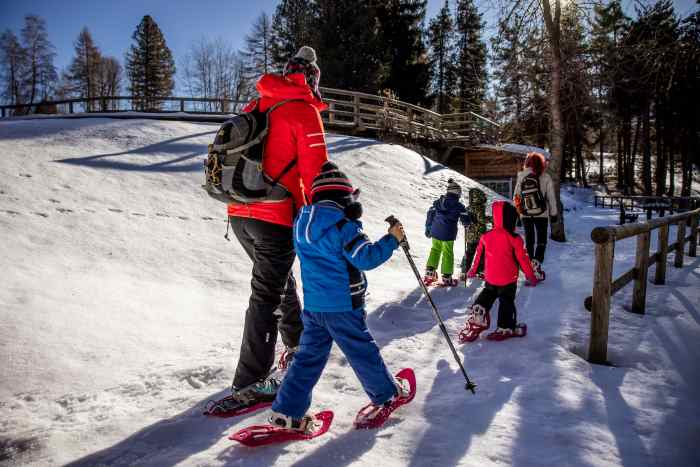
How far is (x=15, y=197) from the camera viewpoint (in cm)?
713

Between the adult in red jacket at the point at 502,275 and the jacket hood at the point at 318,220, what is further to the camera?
the adult in red jacket at the point at 502,275

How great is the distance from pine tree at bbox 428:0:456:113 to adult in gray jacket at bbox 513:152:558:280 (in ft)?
105

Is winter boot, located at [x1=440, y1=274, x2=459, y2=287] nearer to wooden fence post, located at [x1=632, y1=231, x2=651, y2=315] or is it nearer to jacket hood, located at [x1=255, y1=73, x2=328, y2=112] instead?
wooden fence post, located at [x1=632, y1=231, x2=651, y2=315]

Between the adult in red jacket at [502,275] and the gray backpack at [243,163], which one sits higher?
the gray backpack at [243,163]

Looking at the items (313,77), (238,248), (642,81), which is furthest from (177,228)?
(642,81)

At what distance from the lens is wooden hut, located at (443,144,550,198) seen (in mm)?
20203

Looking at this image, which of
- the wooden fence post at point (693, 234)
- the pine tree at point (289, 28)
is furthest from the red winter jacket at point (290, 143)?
the pine tree at point (289, 28)

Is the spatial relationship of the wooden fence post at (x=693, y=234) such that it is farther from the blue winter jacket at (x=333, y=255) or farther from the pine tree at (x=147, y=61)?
the pine tree at (x=147, y=61)

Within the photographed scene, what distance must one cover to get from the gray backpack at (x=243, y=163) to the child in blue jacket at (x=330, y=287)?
0.33m

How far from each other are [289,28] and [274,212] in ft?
112

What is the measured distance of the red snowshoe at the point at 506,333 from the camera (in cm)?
426

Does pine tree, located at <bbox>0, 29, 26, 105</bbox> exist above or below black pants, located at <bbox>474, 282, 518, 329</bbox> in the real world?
above

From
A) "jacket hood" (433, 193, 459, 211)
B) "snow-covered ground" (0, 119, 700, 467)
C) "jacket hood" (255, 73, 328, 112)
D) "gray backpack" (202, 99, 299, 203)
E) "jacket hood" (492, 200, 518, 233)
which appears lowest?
"snow-covered ground" (0, 119, 700, 467)

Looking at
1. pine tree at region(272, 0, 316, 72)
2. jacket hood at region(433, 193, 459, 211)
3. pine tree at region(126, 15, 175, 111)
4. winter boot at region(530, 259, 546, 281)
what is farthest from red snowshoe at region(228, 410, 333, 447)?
pine tree at region(126, 15, 175, 111)
